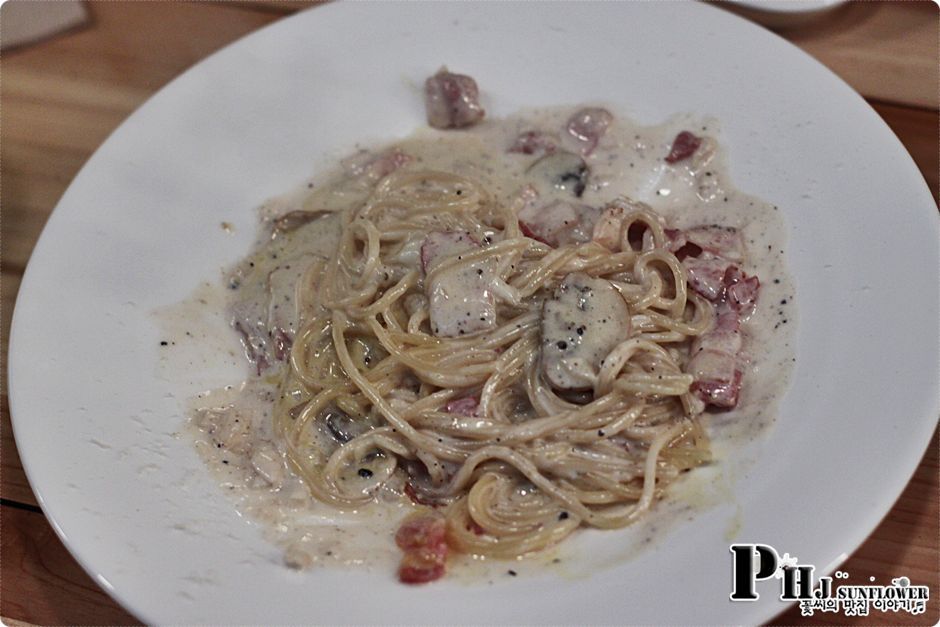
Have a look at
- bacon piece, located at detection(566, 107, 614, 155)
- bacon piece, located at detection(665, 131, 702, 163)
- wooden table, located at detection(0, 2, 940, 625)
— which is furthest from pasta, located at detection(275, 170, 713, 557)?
wooden table, located at detection(0, 2, 940, 625)

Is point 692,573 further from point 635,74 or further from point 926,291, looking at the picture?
point 635,74

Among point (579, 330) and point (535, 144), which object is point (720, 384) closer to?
point (579, 330)

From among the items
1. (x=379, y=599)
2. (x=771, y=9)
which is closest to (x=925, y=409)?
(x=379, y=599)

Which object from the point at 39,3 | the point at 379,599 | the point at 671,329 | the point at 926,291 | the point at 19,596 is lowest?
the point at 19,596

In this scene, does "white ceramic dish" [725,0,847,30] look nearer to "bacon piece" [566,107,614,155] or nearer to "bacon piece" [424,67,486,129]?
"bacon piece" [566,107,614,155]

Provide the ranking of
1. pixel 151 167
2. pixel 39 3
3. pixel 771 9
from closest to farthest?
pixel 151 167, pixel 771 9, pixel 39 3

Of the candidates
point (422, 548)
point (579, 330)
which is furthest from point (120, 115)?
point (422, 548)
